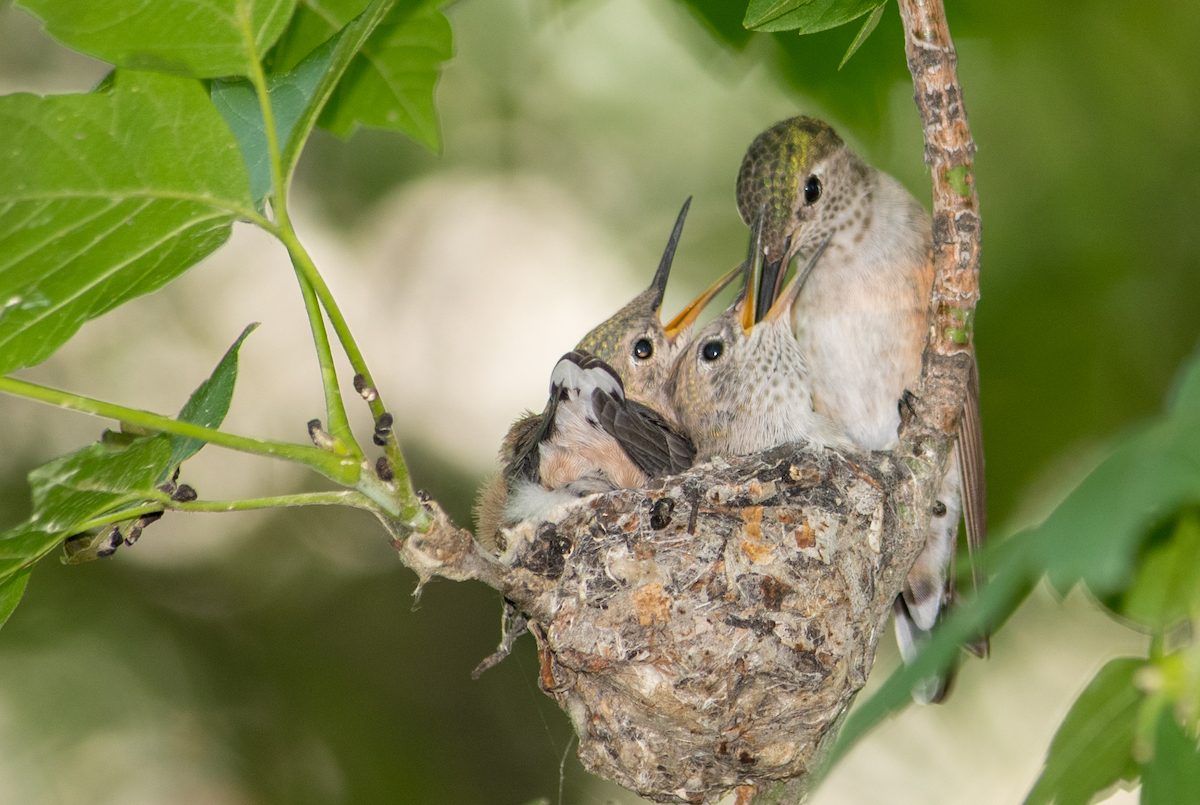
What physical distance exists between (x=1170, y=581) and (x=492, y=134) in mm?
5403

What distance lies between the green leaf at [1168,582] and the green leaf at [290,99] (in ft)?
4.98

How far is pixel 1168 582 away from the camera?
1721 mm

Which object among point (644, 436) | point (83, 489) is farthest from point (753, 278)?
point (83, 489)

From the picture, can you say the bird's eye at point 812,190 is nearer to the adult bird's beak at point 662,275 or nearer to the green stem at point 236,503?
the adult bird's beak at point 662,275

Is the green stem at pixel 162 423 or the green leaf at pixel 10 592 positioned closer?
the green stem at pixel 162 423

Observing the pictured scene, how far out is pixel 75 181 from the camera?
1.87 metres

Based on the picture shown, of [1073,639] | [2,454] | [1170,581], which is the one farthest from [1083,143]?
[2,454]

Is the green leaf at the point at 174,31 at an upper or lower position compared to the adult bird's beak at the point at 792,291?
upper

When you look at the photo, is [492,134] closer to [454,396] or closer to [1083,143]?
[454,396]

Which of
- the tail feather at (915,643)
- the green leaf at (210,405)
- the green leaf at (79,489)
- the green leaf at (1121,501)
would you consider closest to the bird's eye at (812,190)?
the tail feather at (915,643)

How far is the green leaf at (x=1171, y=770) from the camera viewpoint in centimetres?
139

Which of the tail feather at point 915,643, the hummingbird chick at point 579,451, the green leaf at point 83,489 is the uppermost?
the green leaf at point 83,489

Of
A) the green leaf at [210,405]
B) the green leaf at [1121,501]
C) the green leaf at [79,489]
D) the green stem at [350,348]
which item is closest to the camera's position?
the green leaf at [1121,501]

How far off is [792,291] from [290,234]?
7.02 feet
